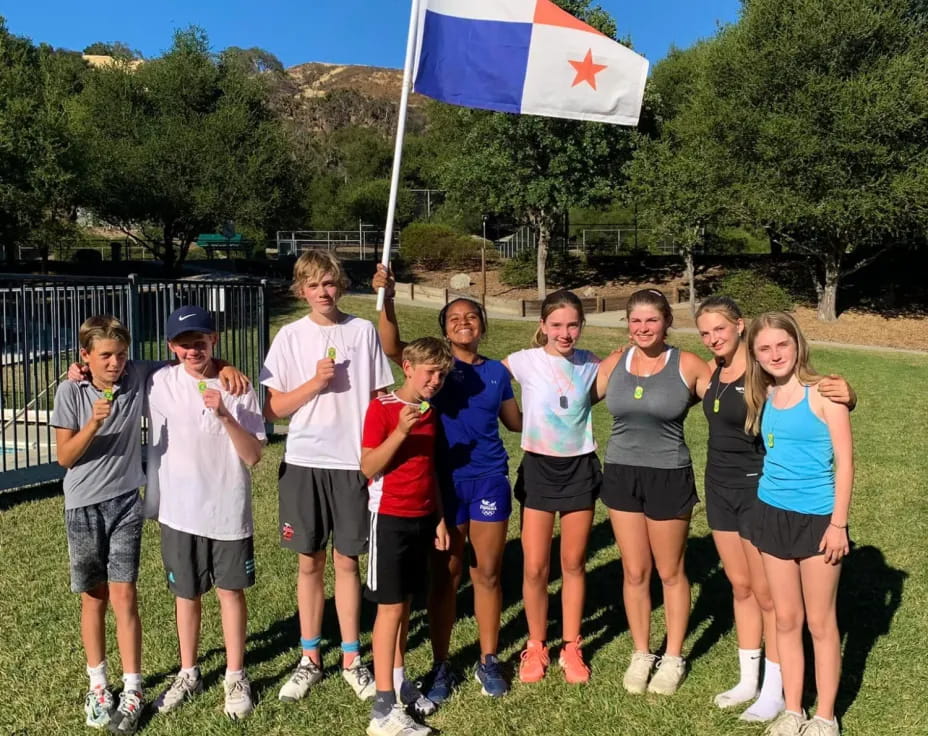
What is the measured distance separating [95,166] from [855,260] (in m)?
24.8

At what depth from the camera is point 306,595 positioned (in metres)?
3.63

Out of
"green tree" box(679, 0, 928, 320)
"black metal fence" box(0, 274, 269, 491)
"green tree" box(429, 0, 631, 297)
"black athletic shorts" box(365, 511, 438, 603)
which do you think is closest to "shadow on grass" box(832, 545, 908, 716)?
"black athletic shorts" box(365, 511, 438, 603)

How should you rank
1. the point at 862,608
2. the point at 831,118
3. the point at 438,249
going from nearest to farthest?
the point at 862,608 → the point at 831,118 → the point at 438,249

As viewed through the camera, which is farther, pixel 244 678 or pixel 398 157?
pixel 398 157

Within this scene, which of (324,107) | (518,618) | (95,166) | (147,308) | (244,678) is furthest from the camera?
(324,107)

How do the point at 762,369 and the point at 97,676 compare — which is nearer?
the point at 762,369

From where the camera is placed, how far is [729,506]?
351 centimetres

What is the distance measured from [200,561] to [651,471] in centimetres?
204

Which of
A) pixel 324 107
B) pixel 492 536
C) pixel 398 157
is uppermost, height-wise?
pixel 324 107

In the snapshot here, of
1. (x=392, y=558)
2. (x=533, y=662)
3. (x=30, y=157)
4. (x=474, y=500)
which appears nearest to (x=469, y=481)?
(x=474, y=500)

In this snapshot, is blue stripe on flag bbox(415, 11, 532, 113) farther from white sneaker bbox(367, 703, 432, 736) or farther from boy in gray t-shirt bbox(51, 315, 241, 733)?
white sneaker bbox(367, 703, 432, 736)

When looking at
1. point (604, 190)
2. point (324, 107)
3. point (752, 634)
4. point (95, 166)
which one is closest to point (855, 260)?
point (604, 190)

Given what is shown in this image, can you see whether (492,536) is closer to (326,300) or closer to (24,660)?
(326,300)

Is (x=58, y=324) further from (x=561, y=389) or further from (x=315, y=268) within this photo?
(x=561, y=389)
